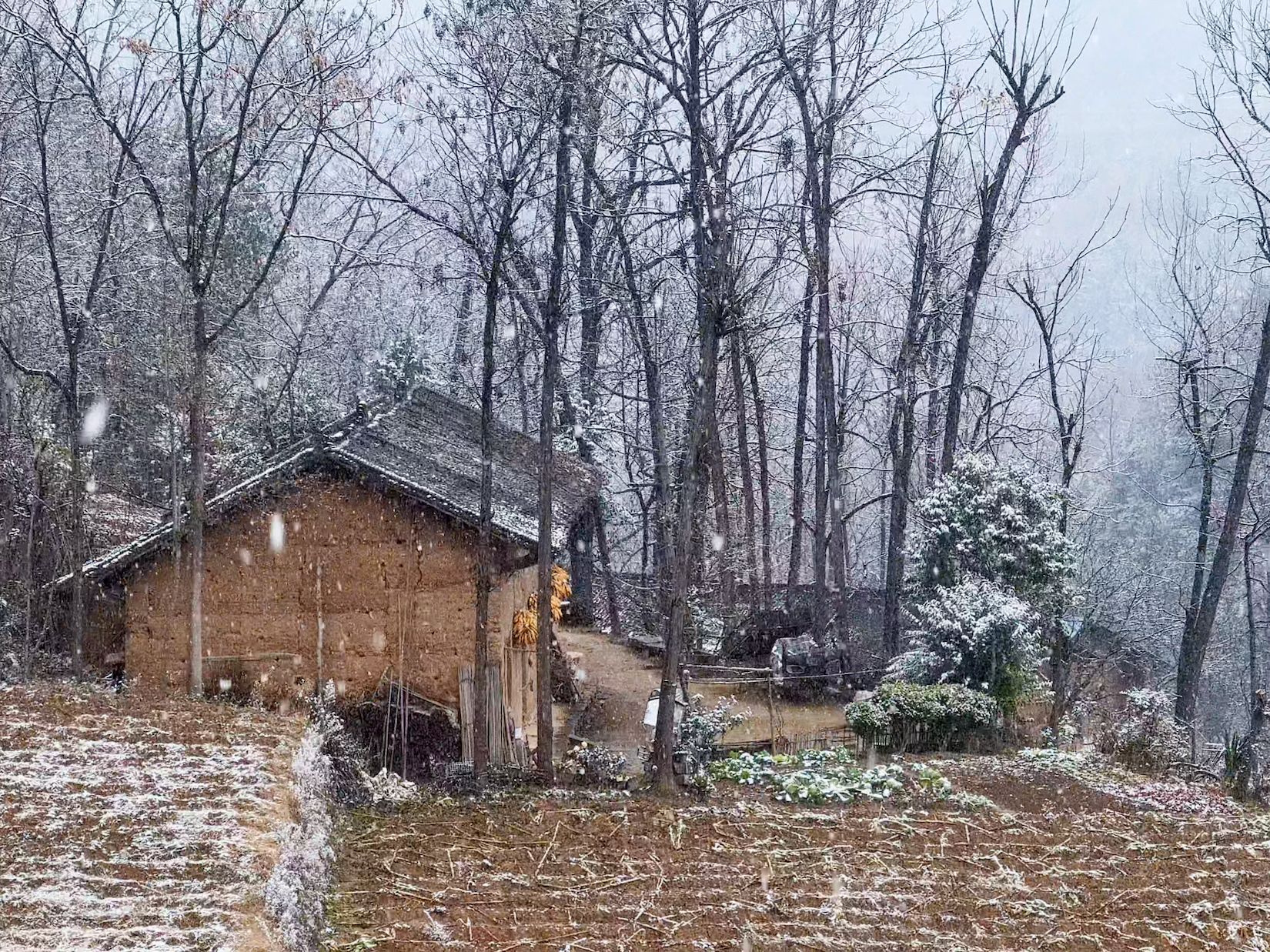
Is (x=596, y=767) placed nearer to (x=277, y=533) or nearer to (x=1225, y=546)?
(x=277, y=533)

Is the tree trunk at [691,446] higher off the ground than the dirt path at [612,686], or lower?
higher

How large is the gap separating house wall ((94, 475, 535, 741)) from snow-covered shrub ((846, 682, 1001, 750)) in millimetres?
5137

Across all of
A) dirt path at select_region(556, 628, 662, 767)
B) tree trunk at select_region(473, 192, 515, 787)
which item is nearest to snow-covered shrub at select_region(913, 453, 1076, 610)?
dirt path at select_region(556, 628, 662, 767)

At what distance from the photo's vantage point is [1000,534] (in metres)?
17.3

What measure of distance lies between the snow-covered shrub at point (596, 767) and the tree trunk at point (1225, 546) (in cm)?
1258

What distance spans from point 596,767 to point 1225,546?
1409cm

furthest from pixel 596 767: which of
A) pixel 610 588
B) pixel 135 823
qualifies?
pixel 610 588

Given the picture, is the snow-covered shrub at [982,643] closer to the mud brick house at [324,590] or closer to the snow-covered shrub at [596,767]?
the snow-covered shrub at [596,767]

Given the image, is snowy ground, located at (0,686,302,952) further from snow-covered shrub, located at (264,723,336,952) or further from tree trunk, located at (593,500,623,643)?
tree trunk, located at (593,500,623,643)

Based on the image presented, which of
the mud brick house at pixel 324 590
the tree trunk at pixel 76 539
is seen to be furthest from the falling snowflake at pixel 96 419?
the mud brick house at pixel 324 590

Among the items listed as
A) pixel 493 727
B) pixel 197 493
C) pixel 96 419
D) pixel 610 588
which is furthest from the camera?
pixel 610 588

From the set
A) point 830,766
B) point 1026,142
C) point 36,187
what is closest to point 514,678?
point 830,766

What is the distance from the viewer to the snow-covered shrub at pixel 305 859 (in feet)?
15.8

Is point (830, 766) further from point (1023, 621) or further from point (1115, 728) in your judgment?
point (1023, 621)
